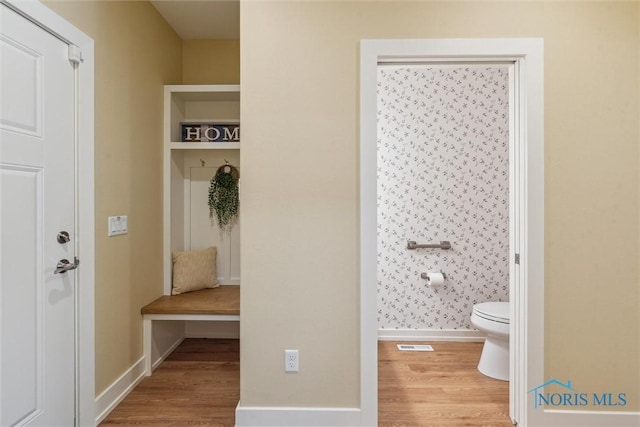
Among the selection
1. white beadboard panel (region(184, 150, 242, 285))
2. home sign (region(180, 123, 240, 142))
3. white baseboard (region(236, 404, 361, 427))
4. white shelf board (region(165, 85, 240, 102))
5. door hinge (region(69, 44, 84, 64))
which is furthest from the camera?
white beadboard panel (region(184, 150, 242, 285))

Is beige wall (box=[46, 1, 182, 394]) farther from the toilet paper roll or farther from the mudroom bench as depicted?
the toilet paper roll

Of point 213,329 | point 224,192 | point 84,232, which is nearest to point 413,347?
point 213,329

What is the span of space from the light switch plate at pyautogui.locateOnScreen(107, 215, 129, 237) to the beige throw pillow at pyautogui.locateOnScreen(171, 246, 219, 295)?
0.63m

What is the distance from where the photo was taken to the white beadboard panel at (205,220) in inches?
122

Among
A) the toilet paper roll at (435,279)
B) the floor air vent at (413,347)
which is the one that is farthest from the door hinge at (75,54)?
the floor air vent at (413,347)

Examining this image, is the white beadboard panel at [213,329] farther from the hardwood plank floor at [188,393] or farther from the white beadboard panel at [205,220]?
the white beadboard panel at [205,220]

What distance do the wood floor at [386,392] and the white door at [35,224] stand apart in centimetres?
50

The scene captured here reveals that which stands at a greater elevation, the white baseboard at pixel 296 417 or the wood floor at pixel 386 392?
the white baseboard at pixel 296 417

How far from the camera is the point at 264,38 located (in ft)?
6.20

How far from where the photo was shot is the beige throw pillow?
2.84m

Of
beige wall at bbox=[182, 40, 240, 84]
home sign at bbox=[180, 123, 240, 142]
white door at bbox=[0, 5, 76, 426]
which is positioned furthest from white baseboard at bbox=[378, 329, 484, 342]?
beige wall at bbox=[182, 40, 240, 84]

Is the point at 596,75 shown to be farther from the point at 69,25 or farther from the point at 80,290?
the point at 80,290

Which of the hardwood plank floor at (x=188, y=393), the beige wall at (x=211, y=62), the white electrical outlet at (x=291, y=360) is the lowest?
the hardwood plank floor at (x=188, y=393)

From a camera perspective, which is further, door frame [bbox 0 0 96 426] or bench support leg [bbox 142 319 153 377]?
bench support leg [bbox 142 319 153 377]
